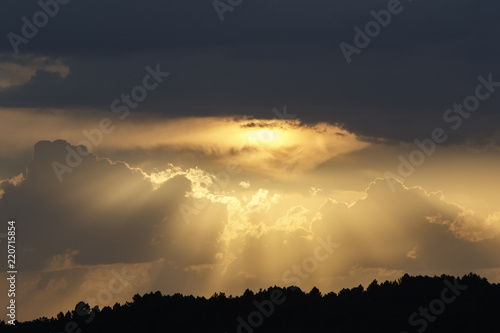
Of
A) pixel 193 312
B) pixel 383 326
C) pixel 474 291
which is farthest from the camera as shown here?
pixel 193 312

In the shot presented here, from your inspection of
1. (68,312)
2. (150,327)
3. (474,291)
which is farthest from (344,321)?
(68,312)

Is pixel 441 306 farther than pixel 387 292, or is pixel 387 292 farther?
pixel 387 292

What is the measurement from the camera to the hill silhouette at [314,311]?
401 ft

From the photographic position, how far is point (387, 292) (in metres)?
137

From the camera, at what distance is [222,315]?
141 meters

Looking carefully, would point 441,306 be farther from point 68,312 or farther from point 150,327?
point 68,312

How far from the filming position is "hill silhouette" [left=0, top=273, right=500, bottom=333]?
122m

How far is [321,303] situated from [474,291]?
22.2m

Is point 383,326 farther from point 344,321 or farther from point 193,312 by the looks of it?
point 193,312

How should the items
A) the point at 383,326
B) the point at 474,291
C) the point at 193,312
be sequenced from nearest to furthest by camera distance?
1. the point at 383,326
2. the point at 474,291
3. the point at 193,312

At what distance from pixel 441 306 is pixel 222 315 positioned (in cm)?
3449

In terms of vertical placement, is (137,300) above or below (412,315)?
above

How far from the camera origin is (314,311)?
441 ft

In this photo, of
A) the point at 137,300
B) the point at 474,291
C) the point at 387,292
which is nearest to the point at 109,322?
the point at 137,300
